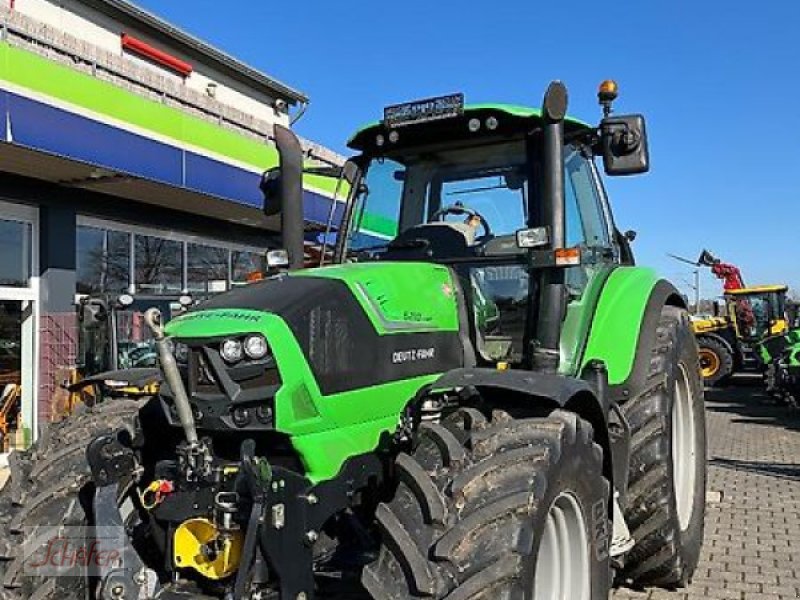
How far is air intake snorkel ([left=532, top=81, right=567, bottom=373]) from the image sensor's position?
3820 millimetres

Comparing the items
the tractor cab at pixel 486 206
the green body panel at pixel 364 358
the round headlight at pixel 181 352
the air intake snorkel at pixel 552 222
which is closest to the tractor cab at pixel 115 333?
the tractor cab at pixel 486 206

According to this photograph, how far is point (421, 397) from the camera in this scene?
3.20 m

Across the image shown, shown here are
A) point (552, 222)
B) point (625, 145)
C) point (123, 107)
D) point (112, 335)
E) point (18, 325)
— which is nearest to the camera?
point (552, 222)

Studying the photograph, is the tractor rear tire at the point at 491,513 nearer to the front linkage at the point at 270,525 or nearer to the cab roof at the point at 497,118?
the front linkage at the point at 270,525

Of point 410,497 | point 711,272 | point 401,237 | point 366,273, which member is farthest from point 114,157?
point 711,272

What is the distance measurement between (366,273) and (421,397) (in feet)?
2.12

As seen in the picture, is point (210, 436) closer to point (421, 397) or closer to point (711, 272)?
point (421, 397)

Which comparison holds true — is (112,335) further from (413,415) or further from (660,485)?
(413,415)

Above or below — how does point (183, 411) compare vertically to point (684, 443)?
above

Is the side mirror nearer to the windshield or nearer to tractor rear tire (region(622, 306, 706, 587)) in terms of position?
the windshield

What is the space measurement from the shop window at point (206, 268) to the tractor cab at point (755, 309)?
12.9 m

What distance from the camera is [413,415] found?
324cm

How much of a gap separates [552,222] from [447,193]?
3.01 ft

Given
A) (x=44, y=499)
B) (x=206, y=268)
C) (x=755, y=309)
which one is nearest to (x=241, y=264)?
(x=206, y=268)
